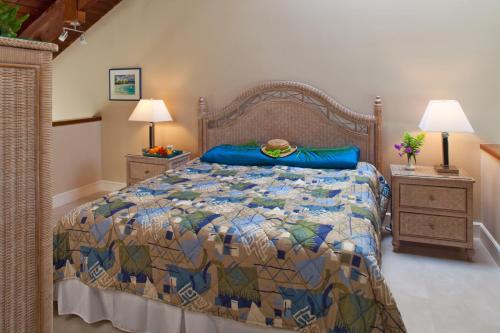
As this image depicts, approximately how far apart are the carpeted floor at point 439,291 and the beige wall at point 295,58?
31.4 inches

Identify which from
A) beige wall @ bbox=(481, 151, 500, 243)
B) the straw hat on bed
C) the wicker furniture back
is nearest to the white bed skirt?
the wicker furniture back

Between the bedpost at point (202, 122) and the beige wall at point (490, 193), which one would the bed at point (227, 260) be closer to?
the beige wall at point (490, 193)

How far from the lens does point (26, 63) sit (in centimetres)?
83

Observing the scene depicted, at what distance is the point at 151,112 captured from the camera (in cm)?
397

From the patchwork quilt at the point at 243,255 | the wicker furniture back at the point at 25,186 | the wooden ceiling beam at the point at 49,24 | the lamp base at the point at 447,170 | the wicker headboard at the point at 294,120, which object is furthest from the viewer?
the wooden ceiling beam at the point at 49,24

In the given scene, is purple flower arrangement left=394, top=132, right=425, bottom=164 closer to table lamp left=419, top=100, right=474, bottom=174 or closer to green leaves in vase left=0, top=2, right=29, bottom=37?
table lamp left=419, top=100, right=474, bottom=174

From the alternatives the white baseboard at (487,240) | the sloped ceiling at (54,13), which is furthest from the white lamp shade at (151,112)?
the white baseboard at (487,240)

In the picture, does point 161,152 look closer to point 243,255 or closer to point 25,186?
point 243,255

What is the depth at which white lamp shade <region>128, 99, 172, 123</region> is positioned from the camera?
3.96m

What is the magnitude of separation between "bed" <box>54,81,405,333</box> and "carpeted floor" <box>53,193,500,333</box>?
0.30m

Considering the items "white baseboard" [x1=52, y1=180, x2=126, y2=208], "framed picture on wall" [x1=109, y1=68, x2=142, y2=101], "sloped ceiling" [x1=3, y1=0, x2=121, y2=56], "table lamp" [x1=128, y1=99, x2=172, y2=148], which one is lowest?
"white baseboard" [x1=52, y1=180, x2=126, y2=208]

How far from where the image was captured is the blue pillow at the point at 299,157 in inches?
121

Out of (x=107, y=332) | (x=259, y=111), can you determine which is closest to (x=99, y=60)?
(x=259, y=111)

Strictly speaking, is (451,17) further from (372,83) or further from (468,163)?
(468,163)
